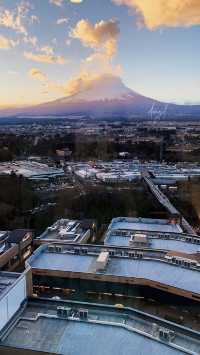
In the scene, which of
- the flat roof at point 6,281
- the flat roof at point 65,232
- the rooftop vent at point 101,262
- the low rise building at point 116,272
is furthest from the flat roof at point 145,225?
the flat roof at point 6,281

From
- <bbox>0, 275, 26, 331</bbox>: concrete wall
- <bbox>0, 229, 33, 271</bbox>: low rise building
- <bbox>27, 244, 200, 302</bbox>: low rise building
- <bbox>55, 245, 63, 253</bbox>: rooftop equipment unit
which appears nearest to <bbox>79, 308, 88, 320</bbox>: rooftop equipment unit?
<bbox>0, 275, 26, 331</bbox>: concrete wall

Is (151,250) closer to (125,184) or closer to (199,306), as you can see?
(199,306)

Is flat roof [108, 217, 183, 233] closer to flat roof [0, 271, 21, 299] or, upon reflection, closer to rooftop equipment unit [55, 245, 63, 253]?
rooftop equipment unit [55, 245, 63, 253]

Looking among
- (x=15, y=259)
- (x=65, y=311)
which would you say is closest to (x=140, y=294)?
(x=65, y=311)

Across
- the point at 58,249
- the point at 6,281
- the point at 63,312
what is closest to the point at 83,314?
the point at 63,312

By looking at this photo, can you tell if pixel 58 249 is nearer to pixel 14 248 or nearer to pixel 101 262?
pixel 14 248

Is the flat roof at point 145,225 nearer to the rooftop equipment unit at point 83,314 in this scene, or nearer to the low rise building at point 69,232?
the low rise building at point 69,232
